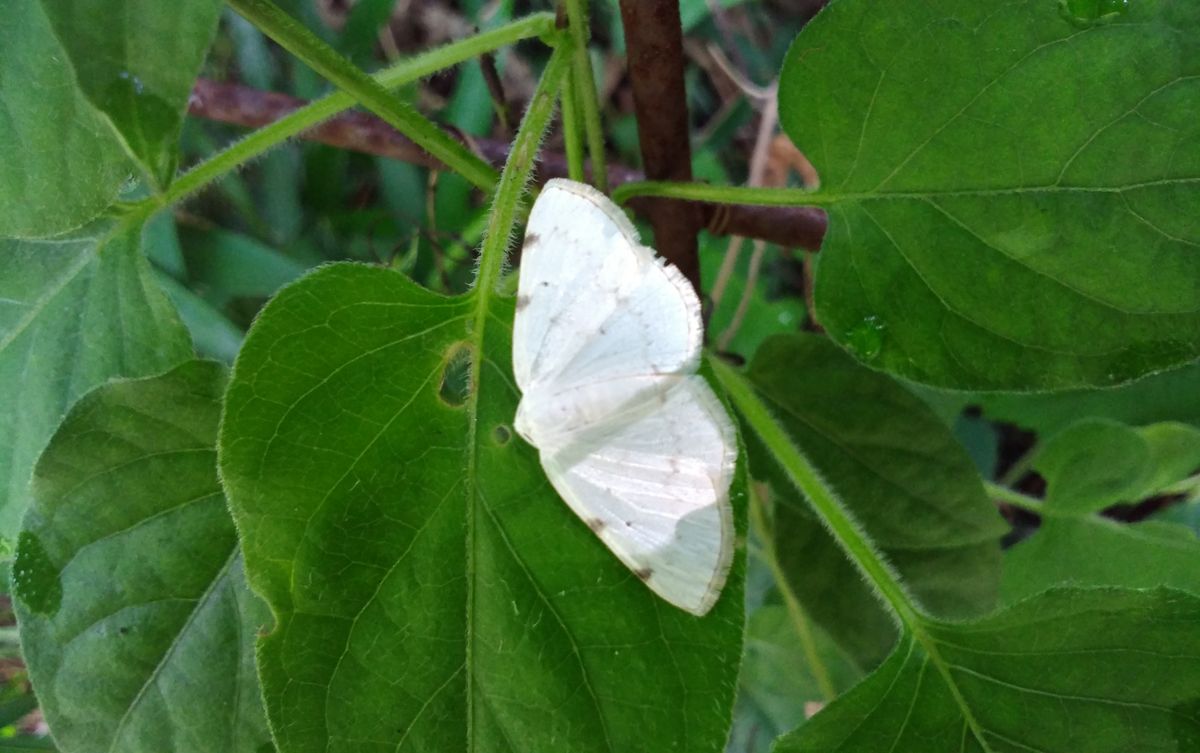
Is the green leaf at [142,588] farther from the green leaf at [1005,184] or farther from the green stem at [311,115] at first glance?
the green leaf at [1005,184]

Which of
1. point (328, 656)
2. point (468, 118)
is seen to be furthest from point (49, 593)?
point (468, 118)

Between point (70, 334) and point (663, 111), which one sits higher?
point (663, 111)

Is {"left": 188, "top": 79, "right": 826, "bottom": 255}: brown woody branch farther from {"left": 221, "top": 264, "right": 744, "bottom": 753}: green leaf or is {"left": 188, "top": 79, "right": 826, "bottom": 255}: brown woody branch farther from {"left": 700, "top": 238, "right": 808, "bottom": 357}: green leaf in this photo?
{"left": 700, "top": 238, "right": 808, "bottom": 357}: green leaf

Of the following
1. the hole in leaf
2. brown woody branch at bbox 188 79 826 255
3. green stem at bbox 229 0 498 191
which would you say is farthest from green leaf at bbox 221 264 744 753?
brown woody branch at bbox 188 79 826 255

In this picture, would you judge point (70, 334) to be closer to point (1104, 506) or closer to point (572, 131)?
point (572, 131)

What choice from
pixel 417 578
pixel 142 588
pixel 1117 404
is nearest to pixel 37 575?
pixel 142 588

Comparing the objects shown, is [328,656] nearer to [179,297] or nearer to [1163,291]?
[1163,291]

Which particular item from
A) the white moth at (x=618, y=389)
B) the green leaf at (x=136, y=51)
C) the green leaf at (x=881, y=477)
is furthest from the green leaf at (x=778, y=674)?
the green leaf at (x=136, y=51)
